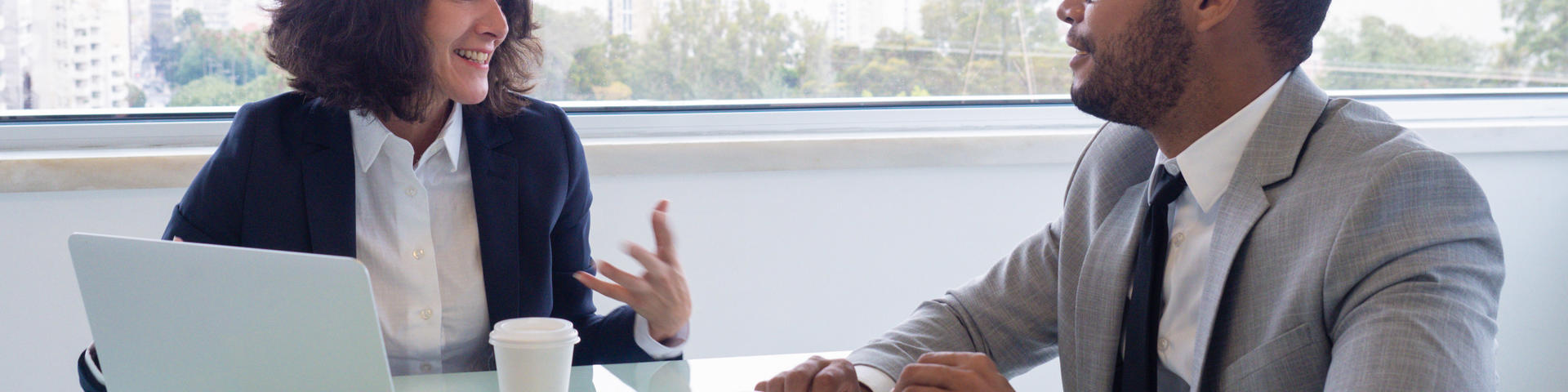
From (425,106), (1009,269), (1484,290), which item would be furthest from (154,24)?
(1484,290)

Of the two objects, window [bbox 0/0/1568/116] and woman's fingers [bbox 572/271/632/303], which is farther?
window [bbox 0/0/1568/116]

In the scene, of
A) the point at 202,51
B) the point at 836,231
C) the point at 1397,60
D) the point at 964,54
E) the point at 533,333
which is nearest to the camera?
the point at 533,333

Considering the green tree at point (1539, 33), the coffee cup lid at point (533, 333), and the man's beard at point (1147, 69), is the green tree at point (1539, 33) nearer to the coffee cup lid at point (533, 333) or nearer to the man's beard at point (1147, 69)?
the man's beard at point (1147, 69)

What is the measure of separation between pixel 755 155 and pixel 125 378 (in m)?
1.58

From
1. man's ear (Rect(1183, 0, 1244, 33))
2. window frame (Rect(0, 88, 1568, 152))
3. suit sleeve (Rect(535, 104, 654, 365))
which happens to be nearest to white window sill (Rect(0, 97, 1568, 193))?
window frame (Rect(0, 88, 1568, 152))

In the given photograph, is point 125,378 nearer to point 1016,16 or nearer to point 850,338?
point 850,338

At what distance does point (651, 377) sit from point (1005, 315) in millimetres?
458

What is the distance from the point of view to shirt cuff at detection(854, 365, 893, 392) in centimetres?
134

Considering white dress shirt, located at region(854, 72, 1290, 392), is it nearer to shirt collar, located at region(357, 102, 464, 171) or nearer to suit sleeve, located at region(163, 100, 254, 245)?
shirt collar, located at region(357, 102, 464, 171)

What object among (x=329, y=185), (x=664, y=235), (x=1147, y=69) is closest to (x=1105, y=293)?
(x=1147, y=69)

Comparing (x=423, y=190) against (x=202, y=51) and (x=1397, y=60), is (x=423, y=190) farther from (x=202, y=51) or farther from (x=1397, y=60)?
(x=1397, y=60)

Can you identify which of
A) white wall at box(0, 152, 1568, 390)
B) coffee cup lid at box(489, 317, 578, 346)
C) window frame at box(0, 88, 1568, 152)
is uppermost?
window frame at box(0, 88, 1568, 152)

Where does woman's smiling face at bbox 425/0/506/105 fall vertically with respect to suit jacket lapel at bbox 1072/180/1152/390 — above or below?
above

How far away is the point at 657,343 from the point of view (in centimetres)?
151
